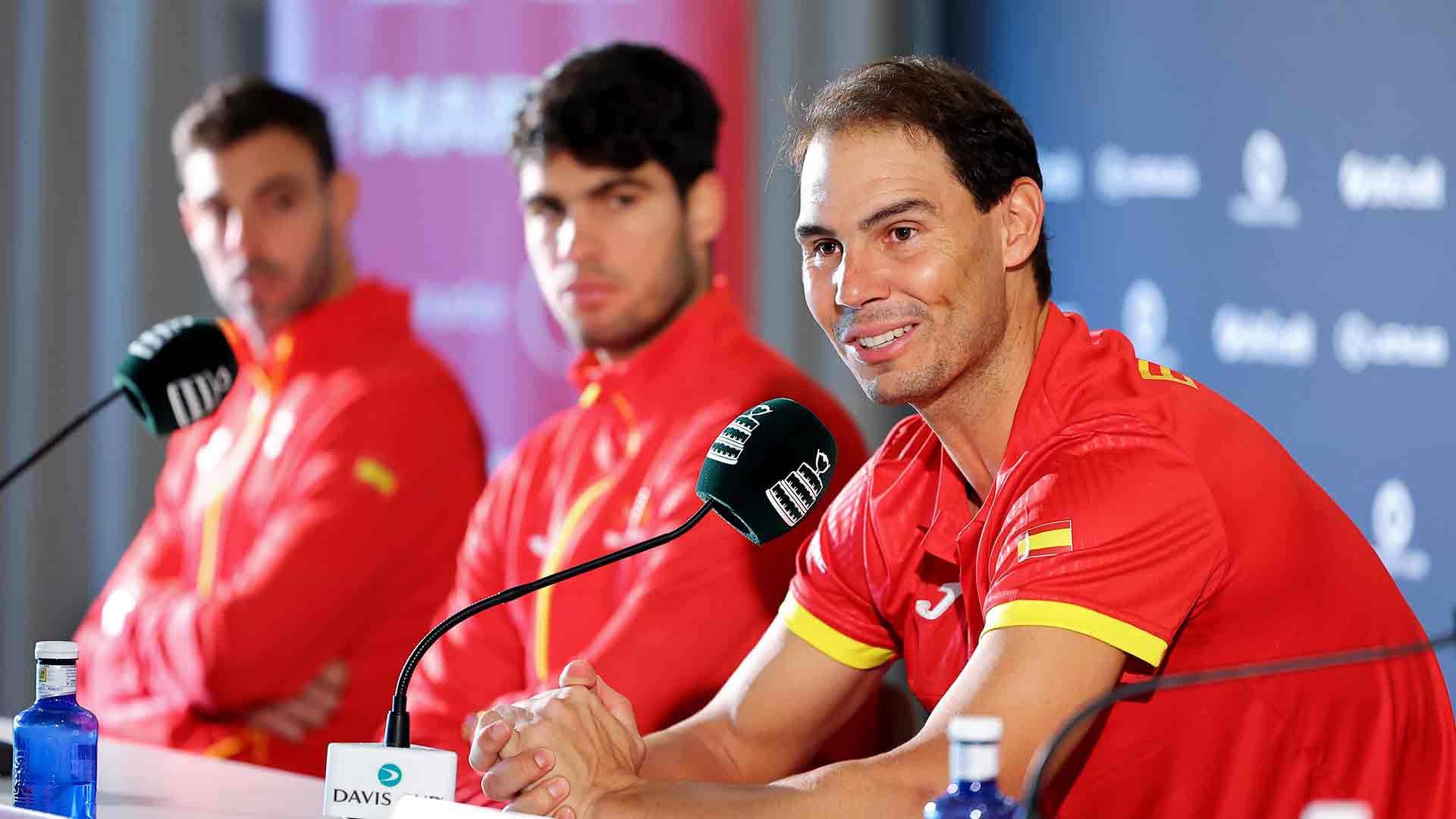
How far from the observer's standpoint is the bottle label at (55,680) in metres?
1.75

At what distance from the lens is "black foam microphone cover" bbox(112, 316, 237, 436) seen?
88.7 inches

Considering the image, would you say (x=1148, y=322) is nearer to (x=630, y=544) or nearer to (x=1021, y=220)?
(x=630, y=544)

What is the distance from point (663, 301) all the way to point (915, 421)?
2.57 feet

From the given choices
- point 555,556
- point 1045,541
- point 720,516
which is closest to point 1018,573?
point 1045,541

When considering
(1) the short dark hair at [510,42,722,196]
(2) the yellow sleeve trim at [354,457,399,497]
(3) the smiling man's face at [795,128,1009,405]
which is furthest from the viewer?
(2) the yellow sleeve trim at [354,457,399,497]

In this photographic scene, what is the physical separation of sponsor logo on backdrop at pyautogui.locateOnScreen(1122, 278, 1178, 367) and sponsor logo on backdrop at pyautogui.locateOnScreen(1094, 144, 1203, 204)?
0.56 feet

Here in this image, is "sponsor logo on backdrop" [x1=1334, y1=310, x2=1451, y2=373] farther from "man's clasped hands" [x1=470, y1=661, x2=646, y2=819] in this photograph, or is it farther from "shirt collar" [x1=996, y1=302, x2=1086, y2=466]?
"man's clasped hands" [x1=470, y1=661, x2=646, y2=819]

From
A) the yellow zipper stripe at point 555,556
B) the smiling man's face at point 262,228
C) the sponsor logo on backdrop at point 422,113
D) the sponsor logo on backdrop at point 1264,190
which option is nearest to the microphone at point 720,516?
the yellow zipper stripe at point 555,556

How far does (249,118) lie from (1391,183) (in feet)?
6.63

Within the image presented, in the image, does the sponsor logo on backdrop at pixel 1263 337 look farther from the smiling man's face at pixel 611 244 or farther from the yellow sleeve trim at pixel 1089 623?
the yellow sleeve trim at pixel 1089 623

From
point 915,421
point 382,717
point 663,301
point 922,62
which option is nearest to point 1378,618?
point 915,421

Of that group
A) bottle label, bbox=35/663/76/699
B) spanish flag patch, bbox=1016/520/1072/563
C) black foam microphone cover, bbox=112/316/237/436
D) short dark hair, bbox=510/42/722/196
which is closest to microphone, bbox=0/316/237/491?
black foam microphone cover, bbox=112/316/237/436

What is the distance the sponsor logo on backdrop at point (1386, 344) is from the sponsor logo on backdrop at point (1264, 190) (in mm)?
206

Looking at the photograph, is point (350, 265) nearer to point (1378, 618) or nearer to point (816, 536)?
point (816, 536)
